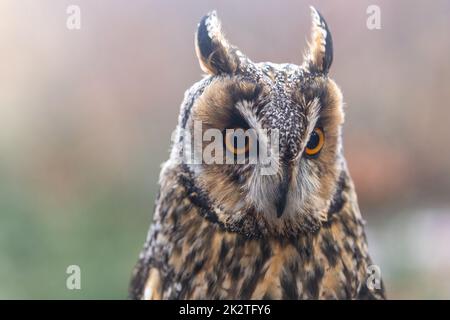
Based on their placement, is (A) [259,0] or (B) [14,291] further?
(B) [14,291]

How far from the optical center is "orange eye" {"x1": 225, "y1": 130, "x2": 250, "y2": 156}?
0.95 m

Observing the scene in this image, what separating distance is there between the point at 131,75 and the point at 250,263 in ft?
2.21

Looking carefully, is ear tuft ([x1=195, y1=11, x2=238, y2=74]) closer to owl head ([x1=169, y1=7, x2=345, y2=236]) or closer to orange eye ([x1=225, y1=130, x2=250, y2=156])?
owl head ([x1=169, y1=7, x2=345, y2=236])

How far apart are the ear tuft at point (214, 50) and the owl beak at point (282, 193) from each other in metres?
0.25

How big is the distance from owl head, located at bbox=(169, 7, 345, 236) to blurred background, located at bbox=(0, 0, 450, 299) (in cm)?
19

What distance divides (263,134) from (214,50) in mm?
223

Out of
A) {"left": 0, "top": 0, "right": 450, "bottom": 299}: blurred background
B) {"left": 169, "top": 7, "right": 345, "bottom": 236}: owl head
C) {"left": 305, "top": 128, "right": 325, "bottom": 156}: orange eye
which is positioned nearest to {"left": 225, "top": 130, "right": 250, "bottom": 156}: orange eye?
{"left": 169, "top": 7, "right": 345, "bottom": 236}: owl head

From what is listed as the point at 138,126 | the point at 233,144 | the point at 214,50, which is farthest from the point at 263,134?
the point at 138,126

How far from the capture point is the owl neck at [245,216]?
3.47 ft

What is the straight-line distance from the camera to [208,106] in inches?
37.7

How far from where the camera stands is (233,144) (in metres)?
0.95
